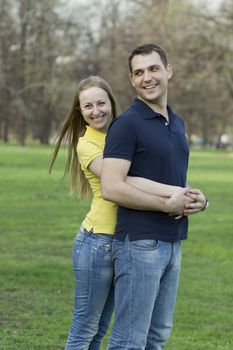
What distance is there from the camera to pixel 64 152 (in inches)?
1769

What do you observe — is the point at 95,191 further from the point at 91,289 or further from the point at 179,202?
the point at 179,202

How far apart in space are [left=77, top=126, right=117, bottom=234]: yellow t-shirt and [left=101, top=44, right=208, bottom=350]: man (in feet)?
0.66

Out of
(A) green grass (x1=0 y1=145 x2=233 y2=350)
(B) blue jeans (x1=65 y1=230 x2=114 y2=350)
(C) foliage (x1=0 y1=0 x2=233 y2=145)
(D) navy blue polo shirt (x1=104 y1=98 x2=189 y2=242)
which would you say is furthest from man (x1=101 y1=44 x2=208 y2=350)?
(C) foliage (x1=0 y1=0 x2=233 y2=145)

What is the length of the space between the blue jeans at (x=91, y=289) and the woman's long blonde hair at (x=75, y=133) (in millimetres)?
429

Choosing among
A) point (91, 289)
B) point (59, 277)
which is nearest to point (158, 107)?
point (91, 289)

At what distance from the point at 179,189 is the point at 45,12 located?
209 ft

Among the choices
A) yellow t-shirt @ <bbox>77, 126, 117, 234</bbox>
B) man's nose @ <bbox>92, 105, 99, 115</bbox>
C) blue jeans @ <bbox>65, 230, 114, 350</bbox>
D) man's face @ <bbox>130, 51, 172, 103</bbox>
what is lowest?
blue jeans @ <bbox>65, 230, 114, 350</bbox>

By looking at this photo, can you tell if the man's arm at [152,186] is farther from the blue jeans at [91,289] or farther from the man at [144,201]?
the blue jeans at [91,289]

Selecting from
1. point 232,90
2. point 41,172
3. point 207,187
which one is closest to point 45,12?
point 232,90

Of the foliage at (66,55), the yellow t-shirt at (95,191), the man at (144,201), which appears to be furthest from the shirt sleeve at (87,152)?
the foliage at (66,55)

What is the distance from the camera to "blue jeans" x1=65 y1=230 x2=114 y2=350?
4371mm

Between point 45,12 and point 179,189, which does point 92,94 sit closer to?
point 179,189

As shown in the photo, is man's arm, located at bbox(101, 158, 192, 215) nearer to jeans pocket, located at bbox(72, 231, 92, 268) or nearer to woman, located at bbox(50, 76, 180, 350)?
woman, located at bbox(50, 76, 180, 350)

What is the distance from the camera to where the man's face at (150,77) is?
4.16 metres
